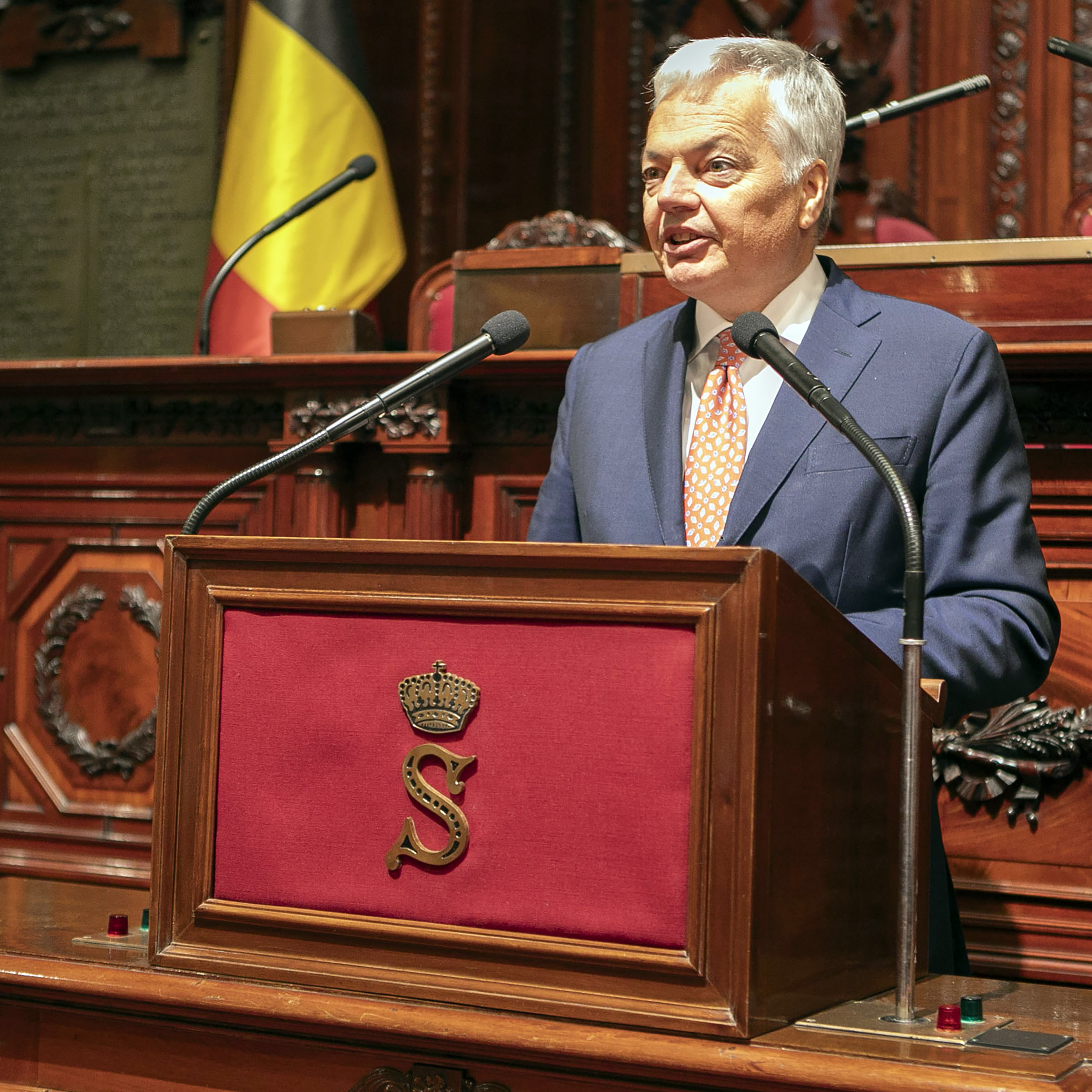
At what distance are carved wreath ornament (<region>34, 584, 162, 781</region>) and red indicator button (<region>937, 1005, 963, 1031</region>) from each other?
1.70 metres

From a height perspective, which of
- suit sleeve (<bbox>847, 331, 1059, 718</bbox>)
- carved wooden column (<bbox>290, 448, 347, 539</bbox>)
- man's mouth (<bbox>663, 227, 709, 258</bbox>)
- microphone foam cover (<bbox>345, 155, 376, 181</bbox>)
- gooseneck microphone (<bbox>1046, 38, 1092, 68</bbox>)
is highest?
gooseneck microphone (<bbox>1046, 38, 1092, 68</bbox>)

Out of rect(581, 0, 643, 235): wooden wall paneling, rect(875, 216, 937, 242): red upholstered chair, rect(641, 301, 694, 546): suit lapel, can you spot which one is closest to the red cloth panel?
rect(641, 301, 694, 546): suit lapel

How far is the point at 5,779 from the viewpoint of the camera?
8.68 ft

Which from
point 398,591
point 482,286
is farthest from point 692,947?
point 482,286

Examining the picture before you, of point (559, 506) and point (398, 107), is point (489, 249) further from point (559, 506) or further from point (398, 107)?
point (398, 107)

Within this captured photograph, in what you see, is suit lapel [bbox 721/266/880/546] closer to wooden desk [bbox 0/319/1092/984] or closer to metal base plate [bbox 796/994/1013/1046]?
metal base plate [bbox 796/994/1013/1046]

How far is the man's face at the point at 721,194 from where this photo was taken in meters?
1.63

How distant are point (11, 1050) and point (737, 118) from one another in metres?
1.17

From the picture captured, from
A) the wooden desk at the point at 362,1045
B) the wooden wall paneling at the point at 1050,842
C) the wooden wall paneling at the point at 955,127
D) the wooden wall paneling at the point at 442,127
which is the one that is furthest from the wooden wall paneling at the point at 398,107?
the wooden desk at the point at 362,1045

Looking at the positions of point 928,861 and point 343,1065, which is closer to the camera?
point 343,1065

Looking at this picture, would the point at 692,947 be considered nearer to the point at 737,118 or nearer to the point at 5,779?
the point at 737,118

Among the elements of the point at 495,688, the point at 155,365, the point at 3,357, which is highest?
the point at 3,357

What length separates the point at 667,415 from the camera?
1.67 metres

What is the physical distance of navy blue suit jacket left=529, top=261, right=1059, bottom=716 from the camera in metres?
1.48
